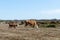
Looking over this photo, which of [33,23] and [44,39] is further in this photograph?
[33,23]

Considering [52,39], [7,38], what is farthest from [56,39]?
[7,38]

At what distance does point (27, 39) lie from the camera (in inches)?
756

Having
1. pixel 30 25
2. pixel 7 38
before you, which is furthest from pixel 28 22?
pixel 7 38

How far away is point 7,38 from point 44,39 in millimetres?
3626

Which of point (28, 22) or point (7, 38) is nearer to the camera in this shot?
point (7, 38)

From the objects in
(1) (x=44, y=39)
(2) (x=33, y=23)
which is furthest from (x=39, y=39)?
(2) (x=33, y=23)

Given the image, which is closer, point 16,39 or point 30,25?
point 16,39

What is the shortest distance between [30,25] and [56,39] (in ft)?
58.9

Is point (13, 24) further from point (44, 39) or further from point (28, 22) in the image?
point (44, 39)

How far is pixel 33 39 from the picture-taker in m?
19.2

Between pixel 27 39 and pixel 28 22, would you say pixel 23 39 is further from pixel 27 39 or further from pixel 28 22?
pixel 28 22

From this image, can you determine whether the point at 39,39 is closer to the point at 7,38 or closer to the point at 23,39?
the point at 23,39

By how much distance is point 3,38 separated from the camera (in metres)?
20.2

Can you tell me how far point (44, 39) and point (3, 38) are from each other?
4.01m
